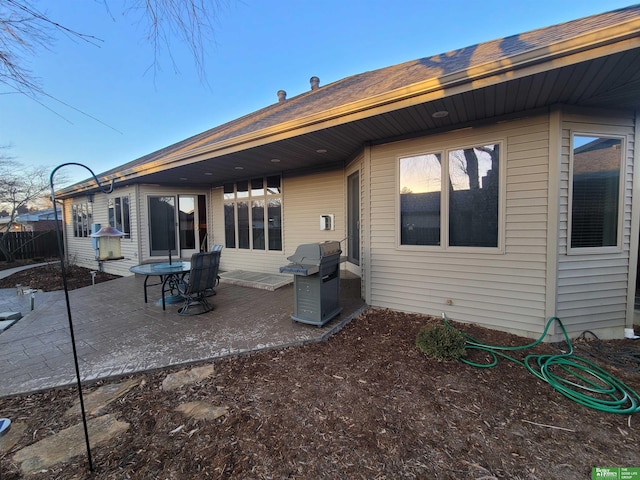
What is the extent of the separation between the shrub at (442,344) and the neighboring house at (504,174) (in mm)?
1048

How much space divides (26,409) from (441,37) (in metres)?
9.32

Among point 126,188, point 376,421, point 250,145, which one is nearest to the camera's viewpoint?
point 376,421

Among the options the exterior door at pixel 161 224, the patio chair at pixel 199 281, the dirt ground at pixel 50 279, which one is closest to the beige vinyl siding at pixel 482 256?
the patio chair at pixel 199 281

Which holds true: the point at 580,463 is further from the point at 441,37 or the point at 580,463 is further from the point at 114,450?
the point at 441,37

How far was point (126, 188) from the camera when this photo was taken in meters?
8.20

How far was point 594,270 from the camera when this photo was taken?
3436 mm

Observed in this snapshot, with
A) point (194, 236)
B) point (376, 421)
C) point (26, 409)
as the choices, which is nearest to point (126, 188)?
point (194, 236)

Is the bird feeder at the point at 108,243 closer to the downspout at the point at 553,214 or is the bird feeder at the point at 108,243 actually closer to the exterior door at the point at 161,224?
the exterior door at the point at 161,224

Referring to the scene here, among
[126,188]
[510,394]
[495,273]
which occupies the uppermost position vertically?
[126,188]

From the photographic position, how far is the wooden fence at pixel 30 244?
1199 cm

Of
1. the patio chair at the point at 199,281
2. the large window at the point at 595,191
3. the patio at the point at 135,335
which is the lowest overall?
the patio at the point at 135,335

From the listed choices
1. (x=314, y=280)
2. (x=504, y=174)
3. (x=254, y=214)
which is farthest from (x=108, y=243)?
(x=504, y=174)

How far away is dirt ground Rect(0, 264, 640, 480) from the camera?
1617 millimetres

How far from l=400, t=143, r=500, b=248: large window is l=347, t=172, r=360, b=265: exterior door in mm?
1247
